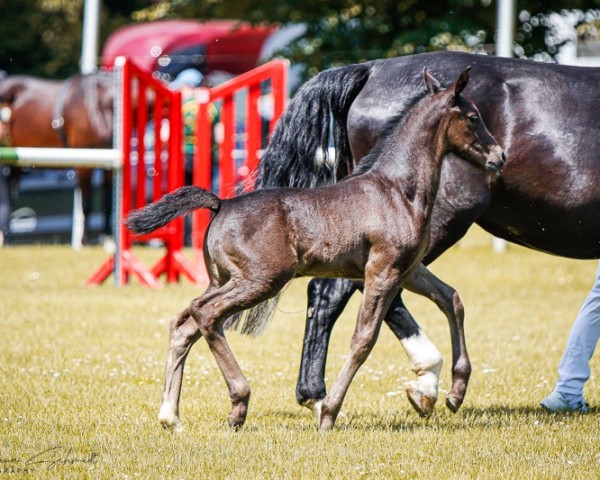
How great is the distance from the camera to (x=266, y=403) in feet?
20.3

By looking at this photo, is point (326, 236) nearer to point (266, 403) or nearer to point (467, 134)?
point (467, 134)

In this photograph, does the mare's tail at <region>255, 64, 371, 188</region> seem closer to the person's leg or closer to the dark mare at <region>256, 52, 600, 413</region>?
the dark mare at <region>256, 52, 600, 413</region>

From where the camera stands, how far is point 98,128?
15.0m

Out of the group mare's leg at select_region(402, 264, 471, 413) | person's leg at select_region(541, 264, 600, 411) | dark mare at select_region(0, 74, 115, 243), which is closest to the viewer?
mare's leg at select_region(402, 264, 471, 413)

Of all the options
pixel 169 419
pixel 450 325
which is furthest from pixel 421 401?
pixel 169 419

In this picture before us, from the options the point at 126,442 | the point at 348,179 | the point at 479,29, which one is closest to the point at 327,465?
the point at 126,442

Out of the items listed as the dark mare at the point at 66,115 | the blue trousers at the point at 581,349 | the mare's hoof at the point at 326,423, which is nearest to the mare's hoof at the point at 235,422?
the mare's hoof at the point at 326,423

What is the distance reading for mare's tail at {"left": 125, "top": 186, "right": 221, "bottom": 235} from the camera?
5035 mm

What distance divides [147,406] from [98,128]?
31.4ft

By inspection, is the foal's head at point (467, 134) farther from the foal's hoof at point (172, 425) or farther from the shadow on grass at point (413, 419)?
the foal's hoof at point (172, 425)

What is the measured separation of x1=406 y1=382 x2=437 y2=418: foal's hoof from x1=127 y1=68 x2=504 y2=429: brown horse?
0.66 m

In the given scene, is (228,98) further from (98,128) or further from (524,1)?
(524,1)

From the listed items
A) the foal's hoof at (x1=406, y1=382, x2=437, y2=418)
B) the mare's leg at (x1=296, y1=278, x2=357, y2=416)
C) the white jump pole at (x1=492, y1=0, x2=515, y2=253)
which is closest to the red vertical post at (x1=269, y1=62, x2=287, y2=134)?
the white jump pole at (x1=492, y1=0, x2=515, y2=253)

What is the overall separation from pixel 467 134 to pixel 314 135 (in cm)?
120
